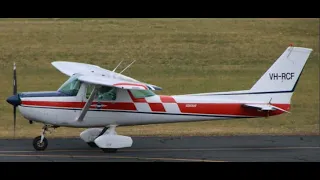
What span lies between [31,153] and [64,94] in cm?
183

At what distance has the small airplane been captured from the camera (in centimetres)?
2111

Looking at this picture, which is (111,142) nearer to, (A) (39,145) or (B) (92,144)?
(B) (92,144)

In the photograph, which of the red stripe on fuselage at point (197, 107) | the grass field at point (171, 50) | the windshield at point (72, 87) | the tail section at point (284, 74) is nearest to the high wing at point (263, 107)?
the red stripe on fuselage at point (197, 107)

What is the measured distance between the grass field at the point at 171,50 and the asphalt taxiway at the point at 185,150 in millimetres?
7055

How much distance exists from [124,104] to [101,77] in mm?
1233

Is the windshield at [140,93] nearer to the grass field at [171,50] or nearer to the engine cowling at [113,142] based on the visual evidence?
the engine cowling at [113,142]

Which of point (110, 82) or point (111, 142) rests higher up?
point (110, 82)

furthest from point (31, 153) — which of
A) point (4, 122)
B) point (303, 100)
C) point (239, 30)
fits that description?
point (239, 30)

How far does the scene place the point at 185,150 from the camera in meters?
21.7

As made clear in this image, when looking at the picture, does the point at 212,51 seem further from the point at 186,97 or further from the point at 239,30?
the point at 186,97

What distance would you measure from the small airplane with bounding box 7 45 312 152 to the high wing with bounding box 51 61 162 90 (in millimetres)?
30

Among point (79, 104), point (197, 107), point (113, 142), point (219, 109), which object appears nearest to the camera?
point (113, 142)

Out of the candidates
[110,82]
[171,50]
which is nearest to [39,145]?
[110,82]

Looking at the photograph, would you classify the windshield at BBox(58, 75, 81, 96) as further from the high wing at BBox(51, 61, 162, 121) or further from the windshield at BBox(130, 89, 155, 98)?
the windshield at BBox(130, 89, 155, 98)
